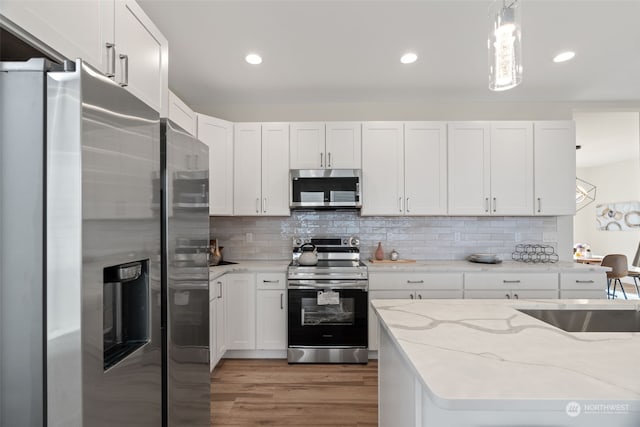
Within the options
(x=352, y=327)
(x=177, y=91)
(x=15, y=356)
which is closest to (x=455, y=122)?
(x=352, y=327)

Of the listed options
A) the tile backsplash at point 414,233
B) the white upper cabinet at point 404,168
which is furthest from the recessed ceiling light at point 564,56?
the tile backsplash at point 414,233

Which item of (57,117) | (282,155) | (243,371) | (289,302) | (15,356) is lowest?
(243,371)

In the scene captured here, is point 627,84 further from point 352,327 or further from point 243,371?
point 243,371

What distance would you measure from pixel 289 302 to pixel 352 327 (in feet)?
2.02

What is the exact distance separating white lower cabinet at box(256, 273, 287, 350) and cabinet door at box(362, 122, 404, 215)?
115 cm

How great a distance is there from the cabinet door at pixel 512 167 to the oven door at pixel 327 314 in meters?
1.69

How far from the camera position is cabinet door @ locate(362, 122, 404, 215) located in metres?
3.39

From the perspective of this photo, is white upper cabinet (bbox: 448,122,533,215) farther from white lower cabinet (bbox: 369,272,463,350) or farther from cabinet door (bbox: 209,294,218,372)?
cabinet door (bbox: 209,294,218,372)

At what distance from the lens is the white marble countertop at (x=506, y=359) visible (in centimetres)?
77

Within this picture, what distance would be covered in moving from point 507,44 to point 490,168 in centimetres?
226

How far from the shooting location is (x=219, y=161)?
331 cm

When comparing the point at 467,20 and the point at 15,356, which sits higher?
the point at 467,20

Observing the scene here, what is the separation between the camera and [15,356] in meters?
0.81

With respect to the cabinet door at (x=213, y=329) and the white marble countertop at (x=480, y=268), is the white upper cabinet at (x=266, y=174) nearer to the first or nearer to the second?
the cabinet door at (x=213, y=329)
